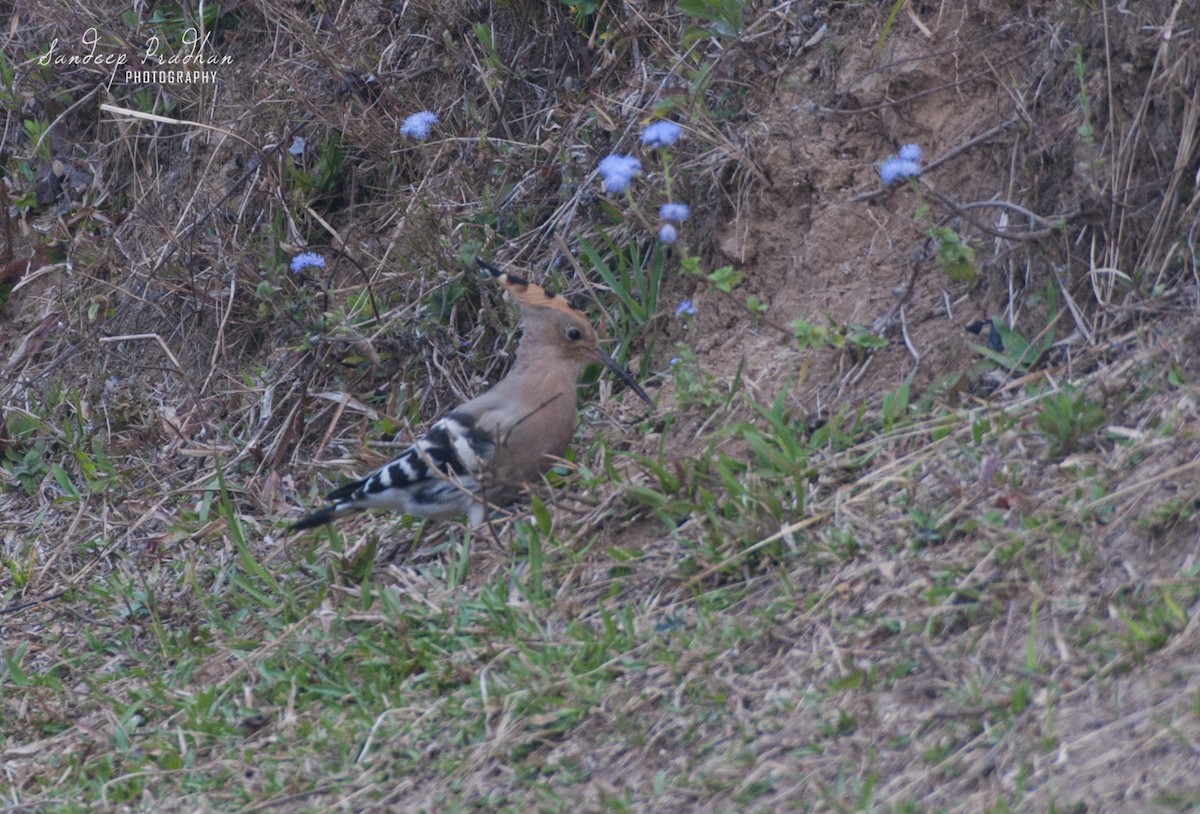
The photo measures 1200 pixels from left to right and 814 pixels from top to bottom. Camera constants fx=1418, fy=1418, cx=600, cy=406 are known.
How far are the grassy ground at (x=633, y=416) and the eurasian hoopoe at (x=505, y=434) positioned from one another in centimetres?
13

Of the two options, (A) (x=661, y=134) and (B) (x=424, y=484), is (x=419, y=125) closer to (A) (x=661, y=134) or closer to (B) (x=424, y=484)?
(A) (x=661, y=134)

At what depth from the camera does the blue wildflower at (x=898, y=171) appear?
3875 mm

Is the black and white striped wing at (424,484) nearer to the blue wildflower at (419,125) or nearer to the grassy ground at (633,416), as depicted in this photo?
the grassy ground at (633,416)

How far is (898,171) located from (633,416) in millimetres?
1164

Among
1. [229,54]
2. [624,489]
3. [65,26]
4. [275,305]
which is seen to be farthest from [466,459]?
[65,26]

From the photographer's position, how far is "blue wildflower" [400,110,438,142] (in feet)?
17.3

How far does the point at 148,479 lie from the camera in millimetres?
5332

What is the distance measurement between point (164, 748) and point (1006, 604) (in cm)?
204

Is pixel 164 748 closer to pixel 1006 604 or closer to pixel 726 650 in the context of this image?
pixel 726 650

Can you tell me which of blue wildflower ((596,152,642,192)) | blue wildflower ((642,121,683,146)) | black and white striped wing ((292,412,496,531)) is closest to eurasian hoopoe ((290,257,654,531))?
black and white striped wing ((292,412,496,531))

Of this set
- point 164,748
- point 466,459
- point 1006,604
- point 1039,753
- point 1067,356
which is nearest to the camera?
point 1039,753

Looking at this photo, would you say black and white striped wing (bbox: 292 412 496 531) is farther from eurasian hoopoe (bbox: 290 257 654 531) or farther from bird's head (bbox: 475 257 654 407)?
bird's head (bbox: 475 257 654 407)

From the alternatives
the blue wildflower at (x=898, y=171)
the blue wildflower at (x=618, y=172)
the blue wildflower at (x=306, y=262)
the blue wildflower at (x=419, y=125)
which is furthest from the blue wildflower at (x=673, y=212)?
the blue wildflower at (x=306, y=262)

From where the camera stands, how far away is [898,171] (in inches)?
153
